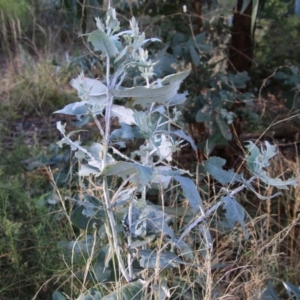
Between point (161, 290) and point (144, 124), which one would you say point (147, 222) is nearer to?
point (161, 290)

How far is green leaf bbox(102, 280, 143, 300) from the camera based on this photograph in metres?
0.78

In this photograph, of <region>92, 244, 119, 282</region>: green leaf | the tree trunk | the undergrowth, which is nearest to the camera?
the undergrowth

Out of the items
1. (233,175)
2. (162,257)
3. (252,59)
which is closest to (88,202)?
(162,257)

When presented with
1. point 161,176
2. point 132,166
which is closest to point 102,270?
point 161,176

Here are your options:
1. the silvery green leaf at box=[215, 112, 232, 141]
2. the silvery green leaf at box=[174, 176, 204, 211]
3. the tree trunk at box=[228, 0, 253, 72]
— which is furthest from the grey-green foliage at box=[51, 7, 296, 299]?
the tree trunk at box=[228, 0, 253, 72]

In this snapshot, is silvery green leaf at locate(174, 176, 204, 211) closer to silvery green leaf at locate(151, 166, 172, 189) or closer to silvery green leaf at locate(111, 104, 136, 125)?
silvery green leaf at locate(151, 166, 172, 189)

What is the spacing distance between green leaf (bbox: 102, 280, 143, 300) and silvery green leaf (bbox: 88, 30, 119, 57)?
1.35 ft

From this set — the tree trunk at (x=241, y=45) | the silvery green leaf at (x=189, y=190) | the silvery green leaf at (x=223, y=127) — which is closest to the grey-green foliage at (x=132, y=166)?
the silvery green leaf at (x=189, y=190)

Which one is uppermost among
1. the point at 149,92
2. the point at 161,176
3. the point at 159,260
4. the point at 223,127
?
the point at 149,92

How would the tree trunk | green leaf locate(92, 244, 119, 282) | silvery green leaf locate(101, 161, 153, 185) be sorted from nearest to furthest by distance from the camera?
silvery green leaf locate(101, 161, 153, 185) → green leaf locate(92, 244, 119, 282) → the tree trunk

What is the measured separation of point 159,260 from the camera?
2.62 ft

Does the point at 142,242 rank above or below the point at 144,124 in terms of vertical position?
below

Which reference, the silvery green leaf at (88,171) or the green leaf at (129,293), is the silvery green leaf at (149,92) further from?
the green leaf at (129,293)

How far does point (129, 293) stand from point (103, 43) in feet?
1.44
